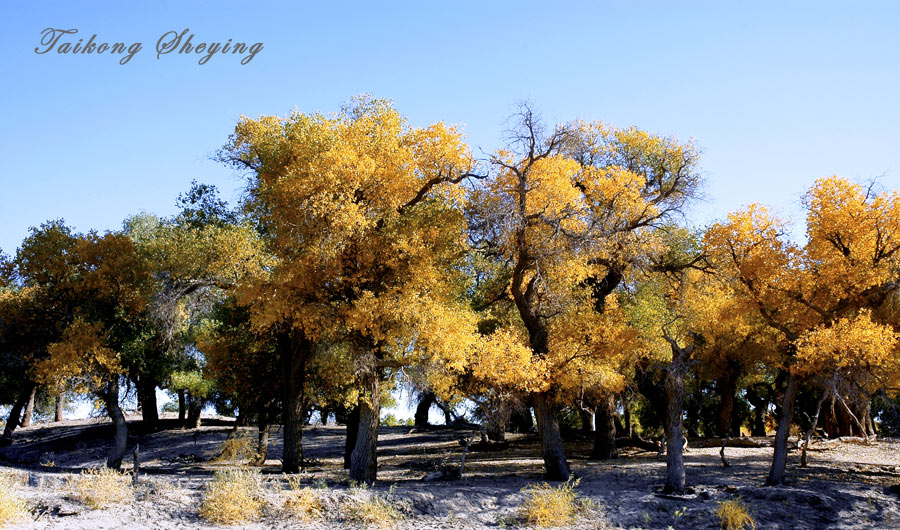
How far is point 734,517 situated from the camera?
15281 millimetres

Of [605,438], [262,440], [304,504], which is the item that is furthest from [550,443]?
[262,440]

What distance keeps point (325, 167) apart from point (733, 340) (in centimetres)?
2134

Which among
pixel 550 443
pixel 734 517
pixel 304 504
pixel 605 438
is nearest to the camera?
pixel 304 504

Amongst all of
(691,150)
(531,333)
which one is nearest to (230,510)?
(531,333)

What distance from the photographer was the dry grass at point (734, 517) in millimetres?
15156

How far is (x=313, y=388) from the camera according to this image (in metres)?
25.9

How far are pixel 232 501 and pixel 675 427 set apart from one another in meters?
11.7

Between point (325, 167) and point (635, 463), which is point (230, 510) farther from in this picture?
point (635, 463)

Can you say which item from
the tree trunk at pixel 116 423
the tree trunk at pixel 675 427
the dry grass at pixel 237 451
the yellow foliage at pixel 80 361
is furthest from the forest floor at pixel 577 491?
the yellow foliage at pixel 80 361

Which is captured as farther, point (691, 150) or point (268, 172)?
→ point (691, 150)

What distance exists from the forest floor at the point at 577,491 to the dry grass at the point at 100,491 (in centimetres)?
19

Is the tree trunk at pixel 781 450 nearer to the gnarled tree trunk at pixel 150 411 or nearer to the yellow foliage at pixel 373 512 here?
→ the yellow foliage at pixel 373 512

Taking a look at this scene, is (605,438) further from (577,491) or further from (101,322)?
(101,322)

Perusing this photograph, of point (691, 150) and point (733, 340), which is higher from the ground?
point (691, 150)
